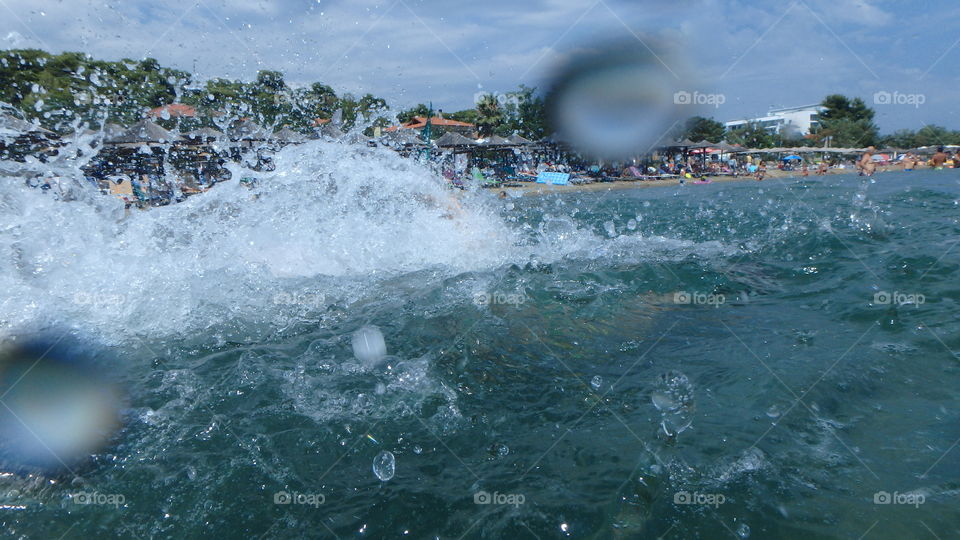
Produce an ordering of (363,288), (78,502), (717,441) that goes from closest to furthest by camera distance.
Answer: (78,502)
(717,441)
(363,288)

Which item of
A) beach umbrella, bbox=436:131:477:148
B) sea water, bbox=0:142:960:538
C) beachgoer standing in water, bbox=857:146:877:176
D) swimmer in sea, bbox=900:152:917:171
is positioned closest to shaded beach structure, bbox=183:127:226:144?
sea water, bbox=0:142:960:538

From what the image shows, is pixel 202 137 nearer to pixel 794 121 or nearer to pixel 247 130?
pixel 247 130

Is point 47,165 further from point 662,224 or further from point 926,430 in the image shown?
point 662,224

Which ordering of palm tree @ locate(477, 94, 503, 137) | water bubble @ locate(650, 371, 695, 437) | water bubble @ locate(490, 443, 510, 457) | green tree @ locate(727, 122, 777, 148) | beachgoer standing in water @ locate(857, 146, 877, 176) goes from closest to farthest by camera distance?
water bubble @ locate(490, 443, 510, 457)
water bubble @ locate(650, 371, 695, 437)
beachgoer standing in water @ locate(857, 146, 877, 176)
palm tree @ locate(477, 94, 503, 137)
green tree @ locate(727, 122, 777, 148)

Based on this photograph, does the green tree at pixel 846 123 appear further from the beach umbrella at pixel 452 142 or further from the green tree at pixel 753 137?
the beach umbrella at pixel 452 142

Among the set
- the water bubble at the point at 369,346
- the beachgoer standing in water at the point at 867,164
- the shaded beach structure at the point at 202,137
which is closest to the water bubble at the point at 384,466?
the water bubble at the point at 369,346

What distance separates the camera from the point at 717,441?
8.76 ft

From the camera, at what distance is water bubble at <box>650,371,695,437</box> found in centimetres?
283

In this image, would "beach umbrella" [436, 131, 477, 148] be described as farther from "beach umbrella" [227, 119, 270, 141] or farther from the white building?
the white building

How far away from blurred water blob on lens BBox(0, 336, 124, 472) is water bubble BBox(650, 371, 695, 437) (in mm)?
2915

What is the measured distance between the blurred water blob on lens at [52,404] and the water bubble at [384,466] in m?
1.40

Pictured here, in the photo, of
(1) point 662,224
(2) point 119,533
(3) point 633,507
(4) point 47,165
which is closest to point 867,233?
(1) point 662,224

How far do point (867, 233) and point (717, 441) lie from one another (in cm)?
693

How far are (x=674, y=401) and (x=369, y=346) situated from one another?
197cm
